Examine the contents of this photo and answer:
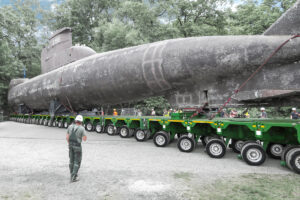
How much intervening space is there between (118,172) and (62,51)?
12.6 metres

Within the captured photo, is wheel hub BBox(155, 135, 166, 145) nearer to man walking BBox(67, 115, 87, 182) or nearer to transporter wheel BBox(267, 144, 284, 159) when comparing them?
transporter wheel BBox(267, 144, 284, 159)

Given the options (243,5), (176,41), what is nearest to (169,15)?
(243,5)

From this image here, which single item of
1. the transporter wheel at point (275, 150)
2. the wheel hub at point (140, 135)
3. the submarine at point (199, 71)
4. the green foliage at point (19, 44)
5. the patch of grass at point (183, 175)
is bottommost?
the patch of grass at point (183, 175)

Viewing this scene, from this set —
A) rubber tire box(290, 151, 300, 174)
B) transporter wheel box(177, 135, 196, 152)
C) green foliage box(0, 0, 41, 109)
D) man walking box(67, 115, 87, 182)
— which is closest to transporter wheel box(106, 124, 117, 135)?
transporter wheel box(177, 135, 196, 152)

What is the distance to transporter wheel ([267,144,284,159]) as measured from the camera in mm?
6983

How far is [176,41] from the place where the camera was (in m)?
8.68

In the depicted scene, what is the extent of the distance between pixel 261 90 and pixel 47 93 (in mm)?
14236

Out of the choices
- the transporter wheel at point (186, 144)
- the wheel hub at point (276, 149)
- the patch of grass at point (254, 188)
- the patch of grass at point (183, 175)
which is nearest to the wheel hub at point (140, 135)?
the transporter wheel at point (186, 144)

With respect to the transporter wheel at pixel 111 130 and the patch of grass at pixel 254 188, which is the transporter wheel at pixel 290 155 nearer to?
the patch of grass at pixel 254 188

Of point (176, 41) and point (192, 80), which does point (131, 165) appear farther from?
point (176, 41)

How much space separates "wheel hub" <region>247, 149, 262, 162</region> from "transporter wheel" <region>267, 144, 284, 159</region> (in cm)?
135

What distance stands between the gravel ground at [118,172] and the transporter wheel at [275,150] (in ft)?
1.56

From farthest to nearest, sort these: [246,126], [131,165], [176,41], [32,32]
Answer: [32,32] < [176,41] < [246,126] < [131,165]

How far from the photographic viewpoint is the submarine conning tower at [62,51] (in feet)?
47.2
